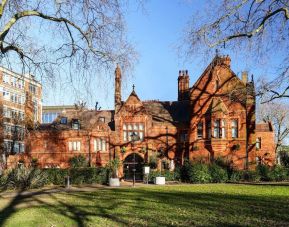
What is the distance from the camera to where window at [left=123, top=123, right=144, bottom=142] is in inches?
1903

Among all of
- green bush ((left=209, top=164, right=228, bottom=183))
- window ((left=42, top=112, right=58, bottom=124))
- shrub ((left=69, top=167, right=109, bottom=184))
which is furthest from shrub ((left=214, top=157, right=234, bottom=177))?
window ((left=42, top=112, right=58, bottom=124))

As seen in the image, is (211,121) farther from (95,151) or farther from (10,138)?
(10,138)

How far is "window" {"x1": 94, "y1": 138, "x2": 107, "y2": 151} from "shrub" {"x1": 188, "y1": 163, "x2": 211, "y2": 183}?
13.1 meters

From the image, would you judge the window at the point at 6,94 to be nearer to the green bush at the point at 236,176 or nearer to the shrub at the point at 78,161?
the shrub at the point at 78,161

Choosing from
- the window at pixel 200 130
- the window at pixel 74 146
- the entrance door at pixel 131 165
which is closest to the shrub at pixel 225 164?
the window at pixel 200 130

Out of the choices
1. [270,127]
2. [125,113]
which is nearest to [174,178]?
[125,113]

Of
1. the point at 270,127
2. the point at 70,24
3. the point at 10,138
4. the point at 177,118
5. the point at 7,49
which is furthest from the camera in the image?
the point at 10,138

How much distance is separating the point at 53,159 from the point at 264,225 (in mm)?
40753

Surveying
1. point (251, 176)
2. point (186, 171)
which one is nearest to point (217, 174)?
point (186, 171)

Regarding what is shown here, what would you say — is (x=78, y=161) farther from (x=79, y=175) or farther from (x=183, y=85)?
(x=183, y=85)

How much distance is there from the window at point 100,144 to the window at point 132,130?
2502 mm

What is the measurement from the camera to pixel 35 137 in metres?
50.2

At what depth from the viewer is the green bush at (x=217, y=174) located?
3938 cm

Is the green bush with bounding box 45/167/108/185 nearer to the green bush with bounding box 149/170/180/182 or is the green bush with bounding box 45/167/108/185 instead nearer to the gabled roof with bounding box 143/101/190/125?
the green bush with bounding box 149/170/180/182
